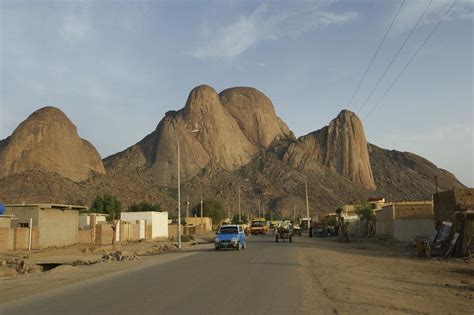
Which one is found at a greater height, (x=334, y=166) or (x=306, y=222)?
(x=334, y=166)

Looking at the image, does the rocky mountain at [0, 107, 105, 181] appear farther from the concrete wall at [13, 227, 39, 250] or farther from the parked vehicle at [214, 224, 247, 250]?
the parked vehicle at [214, 224, 247, 250]

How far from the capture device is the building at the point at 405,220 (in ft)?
140

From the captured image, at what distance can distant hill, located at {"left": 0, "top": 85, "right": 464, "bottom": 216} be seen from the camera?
11907cm

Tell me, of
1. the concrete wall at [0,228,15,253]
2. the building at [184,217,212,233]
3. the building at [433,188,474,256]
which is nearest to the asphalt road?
the building at [433,188,474,256]

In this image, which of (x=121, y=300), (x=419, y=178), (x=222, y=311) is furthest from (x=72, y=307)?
(x=419, y=178)

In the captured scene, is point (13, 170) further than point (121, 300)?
Yes

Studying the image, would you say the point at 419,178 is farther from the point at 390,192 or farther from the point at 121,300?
the point at 121,300

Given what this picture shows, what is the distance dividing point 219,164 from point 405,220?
120957mm

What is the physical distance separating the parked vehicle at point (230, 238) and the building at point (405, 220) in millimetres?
16029

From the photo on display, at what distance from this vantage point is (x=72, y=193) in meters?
95.0

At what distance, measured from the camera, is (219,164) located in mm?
165875

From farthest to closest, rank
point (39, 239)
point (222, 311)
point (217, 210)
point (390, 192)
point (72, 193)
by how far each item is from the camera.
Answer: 1. point (390, 192)
2. point (217, 210)
3. point (72, 193)
4. point (39, 239)
5. point (222, 311)

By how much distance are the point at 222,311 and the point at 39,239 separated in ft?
123

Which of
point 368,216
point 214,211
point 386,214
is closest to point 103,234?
point 386,214
